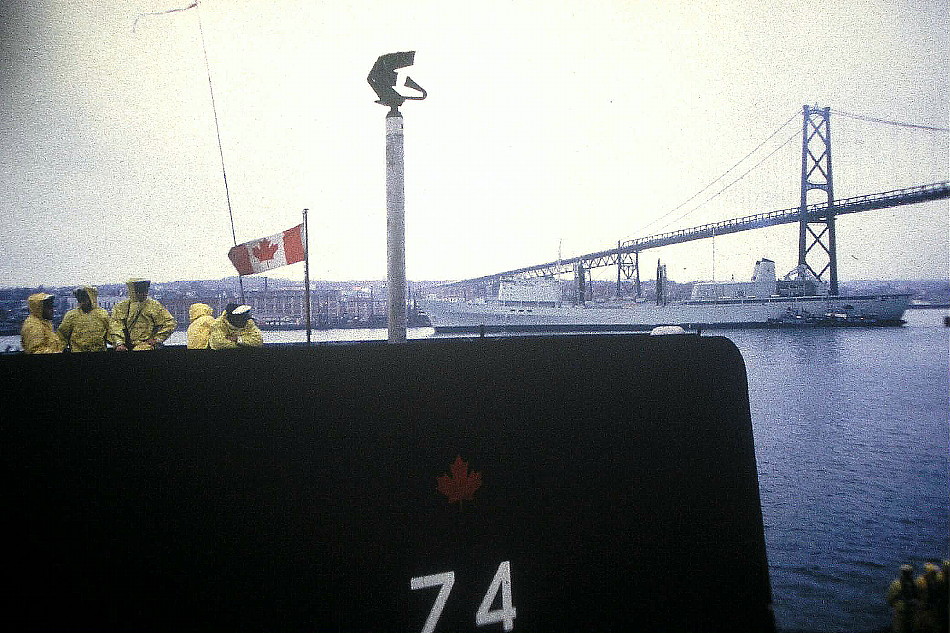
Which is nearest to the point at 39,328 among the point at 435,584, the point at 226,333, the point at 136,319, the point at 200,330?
the point at 136,319

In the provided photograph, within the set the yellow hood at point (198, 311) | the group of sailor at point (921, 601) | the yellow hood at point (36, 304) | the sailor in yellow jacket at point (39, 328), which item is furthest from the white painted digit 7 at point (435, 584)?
the yellow hood at point (198, 311)

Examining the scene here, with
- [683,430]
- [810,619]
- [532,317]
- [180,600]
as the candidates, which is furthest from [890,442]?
[532,317]

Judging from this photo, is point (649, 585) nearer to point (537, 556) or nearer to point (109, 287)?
point (537, 556)

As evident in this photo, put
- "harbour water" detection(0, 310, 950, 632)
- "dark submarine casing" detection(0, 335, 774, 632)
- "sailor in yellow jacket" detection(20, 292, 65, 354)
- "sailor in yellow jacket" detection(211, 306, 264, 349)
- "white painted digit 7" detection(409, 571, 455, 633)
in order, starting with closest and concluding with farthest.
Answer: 1. "dark submarine casing" detection(0, 335, 774, 632)
2. "white painted digit 7" detection(409, 571, 455, 633)
3. "sailor in yellow jacket" detection(20, 292, 65, 354)
4. "sailor in yellow jacket" detection(211, 306, 264, 349)
5. "harbour water" detection(0, 310, 950, 632)

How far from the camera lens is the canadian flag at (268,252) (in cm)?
422

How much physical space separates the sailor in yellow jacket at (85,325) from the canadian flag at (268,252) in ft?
3.47

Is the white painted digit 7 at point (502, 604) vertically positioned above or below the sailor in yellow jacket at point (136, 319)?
below

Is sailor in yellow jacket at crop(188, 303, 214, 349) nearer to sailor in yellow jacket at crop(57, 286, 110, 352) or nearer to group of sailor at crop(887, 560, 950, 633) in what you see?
sailor in yellow jacket at crop(57, 286, 110, 352)

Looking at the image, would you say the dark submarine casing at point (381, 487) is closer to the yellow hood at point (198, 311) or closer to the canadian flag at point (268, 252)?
the canadian flag at point (268, 252)

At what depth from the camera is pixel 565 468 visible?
150cm

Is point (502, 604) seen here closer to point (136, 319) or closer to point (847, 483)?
point (136, 319)

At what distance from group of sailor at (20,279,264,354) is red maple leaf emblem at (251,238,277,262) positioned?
0.51 meters

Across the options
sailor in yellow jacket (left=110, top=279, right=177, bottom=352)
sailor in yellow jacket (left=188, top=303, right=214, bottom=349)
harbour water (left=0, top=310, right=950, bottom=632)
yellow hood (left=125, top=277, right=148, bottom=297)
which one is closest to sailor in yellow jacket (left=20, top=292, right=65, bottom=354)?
sailor in yellow jacket (left=110, top=279, right=177, bottom=352)

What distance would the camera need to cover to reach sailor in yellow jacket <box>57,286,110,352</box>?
13.0 feet
